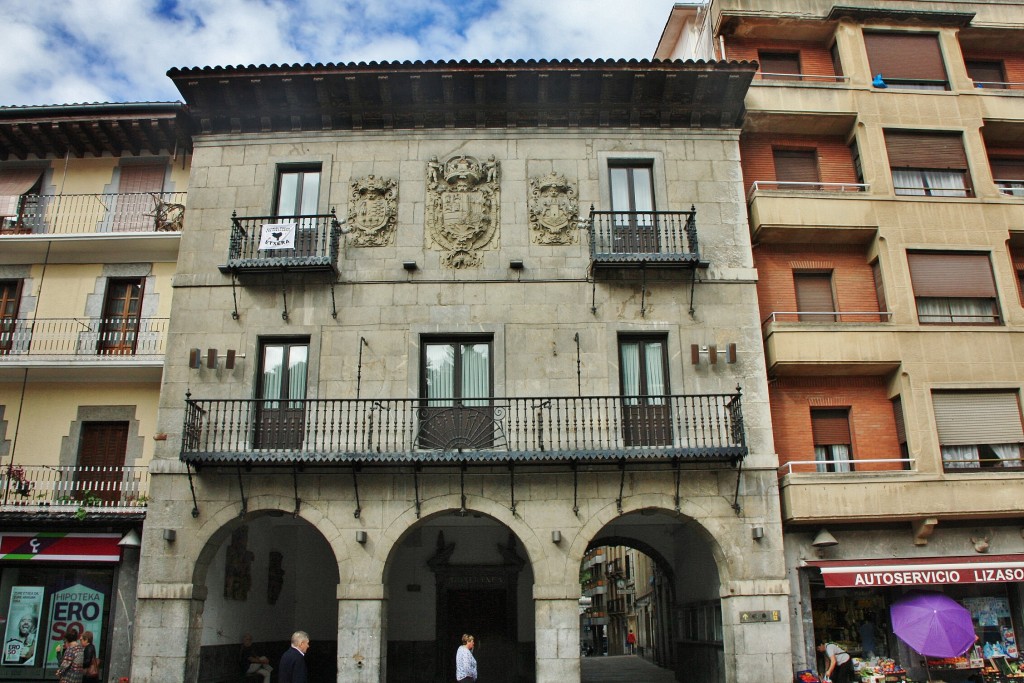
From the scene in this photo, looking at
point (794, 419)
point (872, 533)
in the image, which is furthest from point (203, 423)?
point (872, 533)

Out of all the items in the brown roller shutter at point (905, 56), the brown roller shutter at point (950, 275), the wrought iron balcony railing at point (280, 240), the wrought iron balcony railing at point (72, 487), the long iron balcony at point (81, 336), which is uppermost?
the brown roller shutter at point (905, 56)

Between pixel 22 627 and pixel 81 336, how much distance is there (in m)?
5.83

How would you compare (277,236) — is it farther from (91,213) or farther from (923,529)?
(923,529)

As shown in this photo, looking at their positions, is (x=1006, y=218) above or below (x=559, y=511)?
above

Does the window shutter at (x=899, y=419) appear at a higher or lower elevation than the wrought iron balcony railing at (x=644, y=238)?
lower

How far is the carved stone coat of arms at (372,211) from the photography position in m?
15.3

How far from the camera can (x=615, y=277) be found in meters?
14.9

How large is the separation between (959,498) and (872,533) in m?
1.62

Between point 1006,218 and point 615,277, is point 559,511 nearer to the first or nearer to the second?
point 615,277

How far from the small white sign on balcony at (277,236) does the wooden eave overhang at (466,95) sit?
2311 millimetres

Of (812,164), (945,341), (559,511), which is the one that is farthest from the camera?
(812,164)

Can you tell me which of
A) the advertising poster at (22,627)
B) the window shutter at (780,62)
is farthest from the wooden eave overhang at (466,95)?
the advertising poster at (22,627)

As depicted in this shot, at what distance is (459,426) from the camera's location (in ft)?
46.3

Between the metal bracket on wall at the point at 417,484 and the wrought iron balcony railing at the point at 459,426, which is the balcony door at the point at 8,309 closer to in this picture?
the wrought iron balcony railing at the point at 459,426
